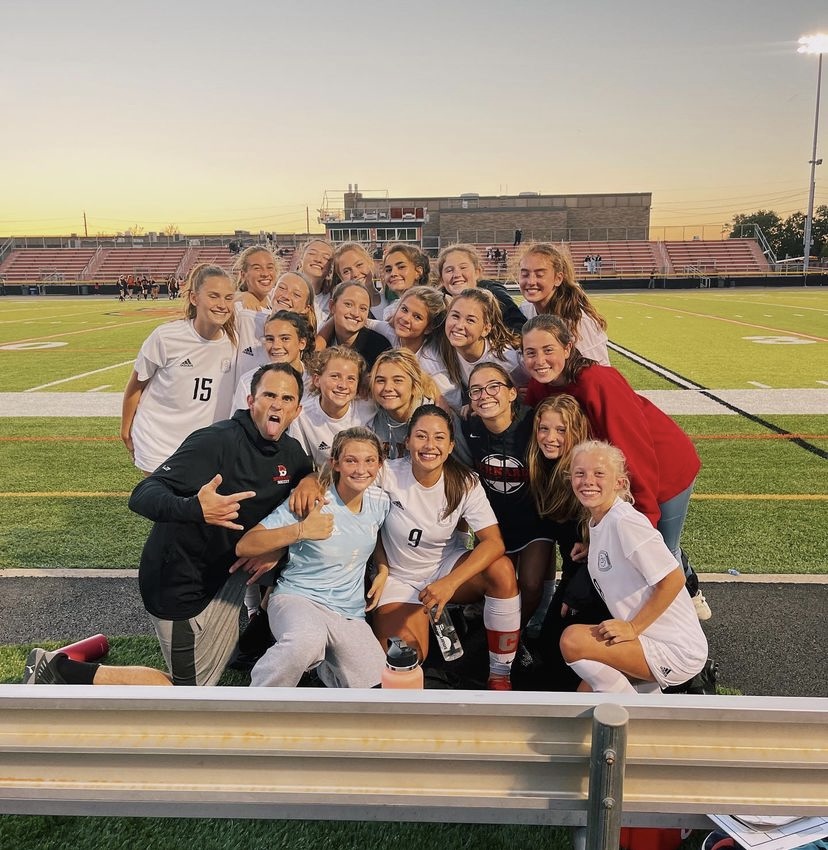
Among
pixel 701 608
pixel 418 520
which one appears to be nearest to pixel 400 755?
pixel 418 520

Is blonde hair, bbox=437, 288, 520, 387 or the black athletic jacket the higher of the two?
blonde hair, bbox=437, 288, 520, 387

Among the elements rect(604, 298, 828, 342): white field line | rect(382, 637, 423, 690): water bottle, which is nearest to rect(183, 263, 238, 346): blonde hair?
rect(382, 637, 423, 690): water bottle

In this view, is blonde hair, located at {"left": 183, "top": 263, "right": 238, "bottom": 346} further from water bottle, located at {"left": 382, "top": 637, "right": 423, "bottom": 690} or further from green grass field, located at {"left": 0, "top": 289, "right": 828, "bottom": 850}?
water bottle, located at {"left": 382, "top": 637, "right": 423, "bottom": 690}

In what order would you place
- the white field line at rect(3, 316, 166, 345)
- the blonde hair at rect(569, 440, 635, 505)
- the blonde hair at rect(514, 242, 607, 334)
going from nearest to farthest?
1. the blonde hair at rect(569, 440, 635, 505)
2. the blonde hair at rect(514, 242, 607, 334)
3. the white field line at rect(3, 316, 166, 345)

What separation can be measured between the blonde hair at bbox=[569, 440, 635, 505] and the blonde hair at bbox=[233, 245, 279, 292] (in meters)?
3.19

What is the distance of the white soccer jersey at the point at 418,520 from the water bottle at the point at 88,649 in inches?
54.0

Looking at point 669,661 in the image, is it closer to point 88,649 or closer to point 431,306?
point 431,306

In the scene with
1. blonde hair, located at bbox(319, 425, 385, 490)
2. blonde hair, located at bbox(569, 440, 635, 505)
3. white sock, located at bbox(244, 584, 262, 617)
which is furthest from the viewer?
white sock, located at bbox(244, 584, 262, 617)

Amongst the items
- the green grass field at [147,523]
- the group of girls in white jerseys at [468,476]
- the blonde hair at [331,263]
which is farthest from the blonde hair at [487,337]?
the green grass field at [147,523]

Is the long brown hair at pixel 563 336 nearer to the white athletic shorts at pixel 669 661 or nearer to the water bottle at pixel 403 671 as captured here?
the white athletic shorts at pixel 669 661

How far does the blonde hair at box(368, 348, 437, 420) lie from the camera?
3.37 metres

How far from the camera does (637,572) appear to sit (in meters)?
2.64

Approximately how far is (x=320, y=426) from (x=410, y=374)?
518mm

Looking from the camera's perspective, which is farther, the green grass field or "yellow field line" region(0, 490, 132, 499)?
"yellow field line" region(0, 490, 132, 499)
